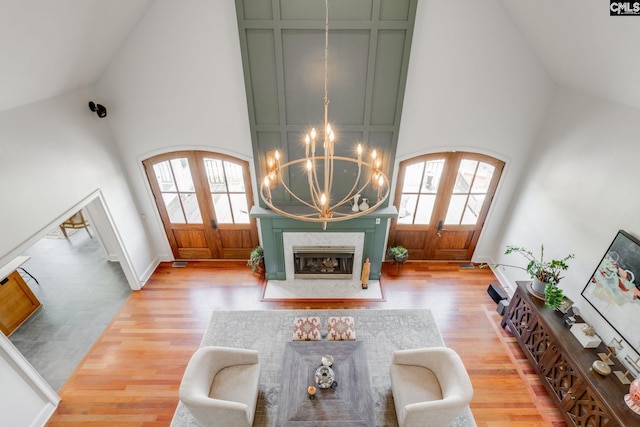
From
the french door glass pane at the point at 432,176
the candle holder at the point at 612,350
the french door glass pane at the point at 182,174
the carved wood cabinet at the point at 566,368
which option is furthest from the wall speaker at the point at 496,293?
the french door glass pane at the point at 182,174

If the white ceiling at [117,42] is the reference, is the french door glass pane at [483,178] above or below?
below

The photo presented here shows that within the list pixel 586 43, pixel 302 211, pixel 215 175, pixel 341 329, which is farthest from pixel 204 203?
pixel 586 43

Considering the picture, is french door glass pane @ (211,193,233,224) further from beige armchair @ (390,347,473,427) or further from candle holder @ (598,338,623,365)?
candle holder @ (598,338,623,365)

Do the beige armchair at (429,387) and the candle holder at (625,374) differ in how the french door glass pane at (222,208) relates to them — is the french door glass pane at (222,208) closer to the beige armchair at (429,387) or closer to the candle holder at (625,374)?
the beige armchair at (429,387)

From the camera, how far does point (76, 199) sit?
4.23 metres

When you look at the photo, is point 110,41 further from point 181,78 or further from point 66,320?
point 66,320

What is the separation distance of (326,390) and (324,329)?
128 cm

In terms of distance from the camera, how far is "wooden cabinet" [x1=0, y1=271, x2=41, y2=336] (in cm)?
473

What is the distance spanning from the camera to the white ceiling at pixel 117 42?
271 centimetres

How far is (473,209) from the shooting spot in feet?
18.8

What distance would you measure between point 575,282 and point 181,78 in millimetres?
6085

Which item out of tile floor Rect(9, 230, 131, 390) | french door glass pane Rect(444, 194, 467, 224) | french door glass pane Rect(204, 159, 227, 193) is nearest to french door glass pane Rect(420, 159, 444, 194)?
french door glass pane Rect(444, 194, 467, 224)

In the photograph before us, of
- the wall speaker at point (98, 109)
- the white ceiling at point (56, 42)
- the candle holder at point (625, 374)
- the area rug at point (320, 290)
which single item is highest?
the white ceiling at point (56, 42)

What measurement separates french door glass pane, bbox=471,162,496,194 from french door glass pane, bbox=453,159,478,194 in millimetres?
87
